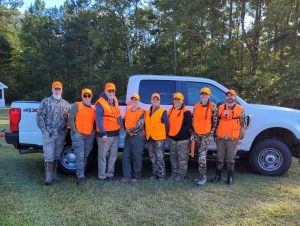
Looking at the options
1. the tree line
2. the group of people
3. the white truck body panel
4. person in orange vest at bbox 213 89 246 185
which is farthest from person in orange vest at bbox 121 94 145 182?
the tree line

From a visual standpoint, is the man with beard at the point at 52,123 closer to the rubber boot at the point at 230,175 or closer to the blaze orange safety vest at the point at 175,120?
the blaze orange safety vest at the point at 175,120

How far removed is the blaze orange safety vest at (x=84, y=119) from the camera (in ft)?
20.6

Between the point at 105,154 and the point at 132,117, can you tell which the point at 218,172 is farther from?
the point at 105,154

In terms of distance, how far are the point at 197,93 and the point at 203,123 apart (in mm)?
882

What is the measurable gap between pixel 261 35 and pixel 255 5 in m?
2.28

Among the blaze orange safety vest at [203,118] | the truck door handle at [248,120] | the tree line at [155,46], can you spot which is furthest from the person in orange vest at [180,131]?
the tree line at [155,46]

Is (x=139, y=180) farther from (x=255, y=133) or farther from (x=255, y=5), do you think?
(x=255, y=5)

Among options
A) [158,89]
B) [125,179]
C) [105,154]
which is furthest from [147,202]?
[158,89]

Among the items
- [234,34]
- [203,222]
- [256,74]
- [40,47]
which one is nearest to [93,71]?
[40,47]

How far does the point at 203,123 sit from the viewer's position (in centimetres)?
637

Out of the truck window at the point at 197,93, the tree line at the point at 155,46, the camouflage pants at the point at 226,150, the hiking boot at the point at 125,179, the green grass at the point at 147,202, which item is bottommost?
the green grass at the point at 147,202

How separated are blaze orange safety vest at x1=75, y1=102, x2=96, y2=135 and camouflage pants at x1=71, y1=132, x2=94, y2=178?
104 millimetres

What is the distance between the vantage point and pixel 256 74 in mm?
21094

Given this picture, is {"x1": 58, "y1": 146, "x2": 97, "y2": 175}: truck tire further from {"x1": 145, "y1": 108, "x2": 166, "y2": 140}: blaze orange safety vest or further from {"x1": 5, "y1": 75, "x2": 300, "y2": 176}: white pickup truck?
{"x1": 145, "y1": 108, "x2": 166, "y2": 140}: blaze orange safety vest
